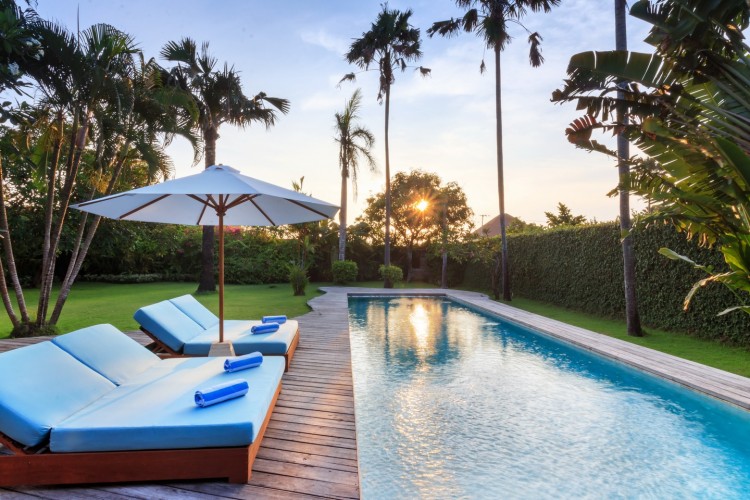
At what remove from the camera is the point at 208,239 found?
1568 centimetres

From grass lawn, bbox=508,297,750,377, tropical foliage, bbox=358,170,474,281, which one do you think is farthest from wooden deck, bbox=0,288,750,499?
tropical foliage, bbox=358,170,474,281

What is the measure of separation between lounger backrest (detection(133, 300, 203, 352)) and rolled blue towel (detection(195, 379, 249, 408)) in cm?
252

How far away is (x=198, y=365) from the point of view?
416 cm

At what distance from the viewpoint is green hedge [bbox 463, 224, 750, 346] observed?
789cm

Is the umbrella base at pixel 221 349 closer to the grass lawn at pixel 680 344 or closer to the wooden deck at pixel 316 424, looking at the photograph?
the wooden deck at pixel 316 424

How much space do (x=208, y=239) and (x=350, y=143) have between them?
348 inches

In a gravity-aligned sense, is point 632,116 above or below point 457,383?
above

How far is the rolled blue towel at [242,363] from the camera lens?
3.86m

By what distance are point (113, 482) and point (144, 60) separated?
742 centimetres

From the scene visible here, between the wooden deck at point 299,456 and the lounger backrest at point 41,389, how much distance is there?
342 mm

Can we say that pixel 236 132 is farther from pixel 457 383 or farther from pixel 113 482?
pixel 113 482

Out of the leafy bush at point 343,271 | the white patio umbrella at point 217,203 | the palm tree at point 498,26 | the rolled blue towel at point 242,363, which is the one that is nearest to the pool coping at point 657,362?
the white patio umbrella at point 217,203

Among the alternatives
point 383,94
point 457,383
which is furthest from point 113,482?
point 383,94

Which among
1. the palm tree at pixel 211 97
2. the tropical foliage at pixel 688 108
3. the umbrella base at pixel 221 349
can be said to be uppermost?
the palm tree at pixel 211 97
